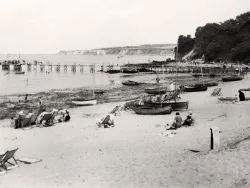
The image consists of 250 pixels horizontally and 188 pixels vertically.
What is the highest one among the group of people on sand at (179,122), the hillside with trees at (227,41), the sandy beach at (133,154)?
the hillside with trees at (227,41)

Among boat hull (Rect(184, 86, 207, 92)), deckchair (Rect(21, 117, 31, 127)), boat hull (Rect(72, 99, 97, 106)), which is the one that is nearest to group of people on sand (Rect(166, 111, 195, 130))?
deckchair (Rect(21, 117, 31, 127))

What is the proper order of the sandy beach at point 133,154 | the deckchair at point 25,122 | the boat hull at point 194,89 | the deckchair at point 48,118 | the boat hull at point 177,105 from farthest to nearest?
the boat hull at point 194,89 < the boat hull at point 177,105 < the deckchair at point 48,118 < the deckchair at point 25,122 < the sandy beach at point 133,154

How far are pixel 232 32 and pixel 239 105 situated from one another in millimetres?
83663

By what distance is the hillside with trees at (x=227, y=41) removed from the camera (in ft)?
280

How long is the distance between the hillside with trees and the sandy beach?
212 feet

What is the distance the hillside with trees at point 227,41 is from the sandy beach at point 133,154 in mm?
64514

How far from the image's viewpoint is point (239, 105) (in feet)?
81.0

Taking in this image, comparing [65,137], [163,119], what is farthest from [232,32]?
[65,137]

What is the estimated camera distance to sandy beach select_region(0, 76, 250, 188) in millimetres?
10711

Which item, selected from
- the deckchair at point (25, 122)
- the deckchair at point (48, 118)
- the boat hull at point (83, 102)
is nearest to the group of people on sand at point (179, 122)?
the deckchair at point (48, 118)

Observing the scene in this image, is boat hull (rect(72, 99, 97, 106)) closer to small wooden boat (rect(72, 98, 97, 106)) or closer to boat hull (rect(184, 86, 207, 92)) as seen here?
small wooden boat (rect(72, 98, 97, 106))

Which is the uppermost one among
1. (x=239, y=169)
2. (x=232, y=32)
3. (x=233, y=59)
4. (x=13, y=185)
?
(x=232, y=32)

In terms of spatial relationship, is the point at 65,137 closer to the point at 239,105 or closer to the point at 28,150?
the point at 28,150

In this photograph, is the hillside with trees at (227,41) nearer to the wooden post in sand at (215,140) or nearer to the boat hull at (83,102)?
the boat hull at (83,102)
